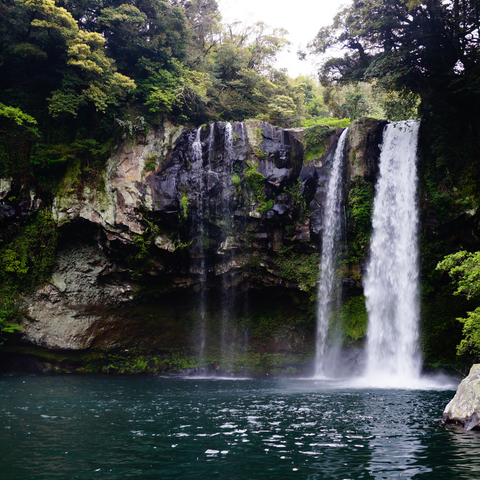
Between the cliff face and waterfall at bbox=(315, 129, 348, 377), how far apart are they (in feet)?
1.12

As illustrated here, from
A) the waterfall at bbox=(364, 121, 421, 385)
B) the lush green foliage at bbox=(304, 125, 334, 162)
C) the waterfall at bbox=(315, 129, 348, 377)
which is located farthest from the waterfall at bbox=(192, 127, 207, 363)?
the waterfall at bbox=(364, 121, 421, 385)

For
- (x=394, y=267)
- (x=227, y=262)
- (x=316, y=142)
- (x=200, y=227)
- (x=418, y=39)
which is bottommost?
(x=394, y=267)

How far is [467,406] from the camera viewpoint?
7.33m

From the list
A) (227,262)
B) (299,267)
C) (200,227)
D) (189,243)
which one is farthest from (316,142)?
(189,243)

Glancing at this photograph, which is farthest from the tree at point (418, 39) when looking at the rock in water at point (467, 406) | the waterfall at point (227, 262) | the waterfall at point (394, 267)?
the rock in water at point (467, 406)

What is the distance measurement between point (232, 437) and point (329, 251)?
11.6 meters

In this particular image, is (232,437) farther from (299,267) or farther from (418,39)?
(418,39)

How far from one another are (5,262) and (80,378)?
18.2ft

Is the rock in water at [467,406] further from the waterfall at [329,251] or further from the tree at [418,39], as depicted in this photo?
the tree at [418,39]

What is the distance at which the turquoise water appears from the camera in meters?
5.23

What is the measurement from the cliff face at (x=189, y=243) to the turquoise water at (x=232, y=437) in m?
5.90

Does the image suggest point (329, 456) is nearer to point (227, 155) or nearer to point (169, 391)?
point (169, 391)

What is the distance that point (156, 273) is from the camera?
17359 mm

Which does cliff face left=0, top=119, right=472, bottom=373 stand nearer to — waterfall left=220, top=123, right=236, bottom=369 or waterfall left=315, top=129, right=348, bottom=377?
waterfall left=220, top=123, right=236, bottom=369
